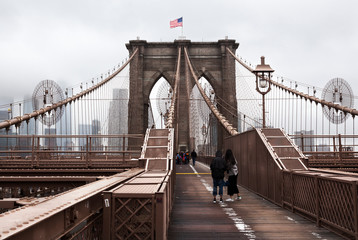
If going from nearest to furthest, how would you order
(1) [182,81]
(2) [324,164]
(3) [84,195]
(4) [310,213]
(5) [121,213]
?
(3) [84,195] < (5) [121,213] < (4) [310,213] < (2) [324,164] < (1) [182,81]

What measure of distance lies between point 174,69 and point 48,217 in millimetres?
44239

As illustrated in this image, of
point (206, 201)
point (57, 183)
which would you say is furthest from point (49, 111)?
point (206, 201)

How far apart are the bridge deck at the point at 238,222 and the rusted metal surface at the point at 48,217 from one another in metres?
2.27

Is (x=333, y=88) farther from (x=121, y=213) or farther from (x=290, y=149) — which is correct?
(x=121, y=213)

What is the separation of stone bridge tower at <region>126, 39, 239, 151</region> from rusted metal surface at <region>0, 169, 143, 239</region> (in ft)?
134

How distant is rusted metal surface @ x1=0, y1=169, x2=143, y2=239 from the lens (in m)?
2.39

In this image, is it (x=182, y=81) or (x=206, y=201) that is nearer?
(x=206, y=201)

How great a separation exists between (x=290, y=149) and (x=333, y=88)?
14.4 m

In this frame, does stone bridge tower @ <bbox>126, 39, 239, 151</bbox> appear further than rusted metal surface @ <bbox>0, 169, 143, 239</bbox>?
Yes

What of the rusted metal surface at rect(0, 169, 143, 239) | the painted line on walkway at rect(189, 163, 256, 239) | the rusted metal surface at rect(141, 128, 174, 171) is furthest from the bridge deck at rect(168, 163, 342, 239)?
the rusted metal surface at rect(0, 169, 143, 239)

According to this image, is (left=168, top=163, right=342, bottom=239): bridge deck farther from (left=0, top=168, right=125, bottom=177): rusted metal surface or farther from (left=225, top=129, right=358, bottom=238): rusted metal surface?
(left=0, top=168, right=125, bottom=177): rusted metal surface

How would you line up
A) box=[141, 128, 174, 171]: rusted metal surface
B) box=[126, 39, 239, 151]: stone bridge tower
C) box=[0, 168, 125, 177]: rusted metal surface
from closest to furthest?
box=[141, 128, 174, 171]: rusted metal surface → box=[0, 168, 125, 177]: rusted metal surface → box=[126, 39, 239, 151]: stone bridge tower

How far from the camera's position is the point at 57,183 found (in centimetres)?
997

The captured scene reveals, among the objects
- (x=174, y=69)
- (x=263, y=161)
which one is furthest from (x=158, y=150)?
(x=174, y=69)
